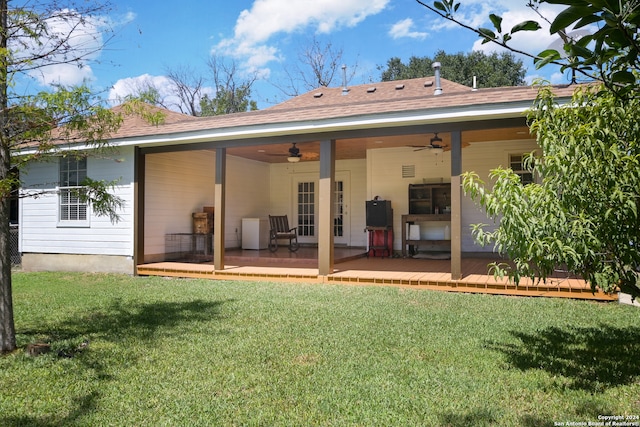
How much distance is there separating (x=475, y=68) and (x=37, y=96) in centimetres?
2496

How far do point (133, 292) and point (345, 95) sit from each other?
8.62 meters

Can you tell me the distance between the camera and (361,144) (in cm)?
974

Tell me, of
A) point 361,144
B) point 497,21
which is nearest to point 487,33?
point 497,21

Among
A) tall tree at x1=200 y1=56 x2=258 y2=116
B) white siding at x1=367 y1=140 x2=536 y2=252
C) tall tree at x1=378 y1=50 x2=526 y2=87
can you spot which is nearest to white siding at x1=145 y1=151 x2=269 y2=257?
white siding at x1=367 y1=140 x2=536 y2=252

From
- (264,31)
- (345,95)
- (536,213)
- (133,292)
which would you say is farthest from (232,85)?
(536,213)

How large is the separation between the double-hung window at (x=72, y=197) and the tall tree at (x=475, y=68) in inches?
816

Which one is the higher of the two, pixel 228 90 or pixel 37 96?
pixel 228 90

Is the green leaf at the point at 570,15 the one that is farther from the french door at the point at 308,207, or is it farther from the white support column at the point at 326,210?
the french door at the point at 308,207

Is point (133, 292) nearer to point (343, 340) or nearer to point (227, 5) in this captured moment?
point (343, 340)

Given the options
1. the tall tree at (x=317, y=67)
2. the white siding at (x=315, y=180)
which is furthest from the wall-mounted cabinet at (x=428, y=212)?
the tall tree at (x=317, y=67)

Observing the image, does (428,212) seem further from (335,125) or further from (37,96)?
(37,96)

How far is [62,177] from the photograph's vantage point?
9.45 m

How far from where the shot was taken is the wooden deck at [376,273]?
20.0 ft

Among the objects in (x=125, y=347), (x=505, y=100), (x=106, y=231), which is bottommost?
(x=125, y=347)
